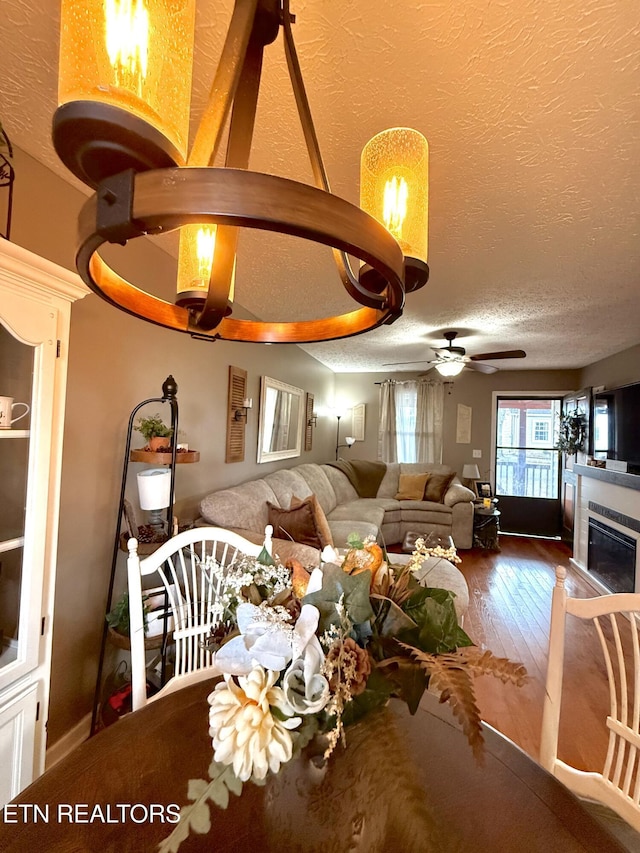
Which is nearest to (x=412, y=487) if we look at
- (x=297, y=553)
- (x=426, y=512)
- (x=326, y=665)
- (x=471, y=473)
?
(x=426, y=512)

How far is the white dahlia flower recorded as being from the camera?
55 cm

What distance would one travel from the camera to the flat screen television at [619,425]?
145 inches

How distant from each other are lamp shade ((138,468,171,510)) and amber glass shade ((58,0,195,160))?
1.63 m

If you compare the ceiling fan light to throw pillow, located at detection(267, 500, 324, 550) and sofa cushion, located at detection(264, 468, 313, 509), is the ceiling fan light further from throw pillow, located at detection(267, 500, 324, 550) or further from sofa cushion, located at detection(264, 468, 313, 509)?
throw pillow, located at detection(267, 500, 324, 550)

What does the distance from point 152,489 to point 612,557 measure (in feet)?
13.5

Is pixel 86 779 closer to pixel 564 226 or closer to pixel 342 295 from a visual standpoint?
pixel 564 226

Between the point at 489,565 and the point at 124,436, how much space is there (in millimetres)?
4228

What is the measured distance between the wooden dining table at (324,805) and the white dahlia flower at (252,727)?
156mm

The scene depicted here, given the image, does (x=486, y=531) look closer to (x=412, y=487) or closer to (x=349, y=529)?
(x=412, y=487)

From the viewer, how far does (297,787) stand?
2.41 feet

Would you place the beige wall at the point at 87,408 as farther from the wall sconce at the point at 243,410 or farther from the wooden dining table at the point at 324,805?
the wooden dining table at the point at 324,805

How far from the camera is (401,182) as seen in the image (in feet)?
2.63

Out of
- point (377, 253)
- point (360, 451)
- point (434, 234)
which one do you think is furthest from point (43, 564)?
point (360, 451)

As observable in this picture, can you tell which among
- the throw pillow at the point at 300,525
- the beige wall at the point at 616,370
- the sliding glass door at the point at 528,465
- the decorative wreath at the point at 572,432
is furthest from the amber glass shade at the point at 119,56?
the sliding glass door at the point at 528,465
